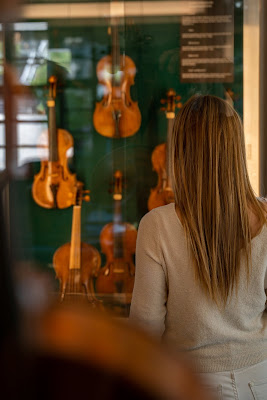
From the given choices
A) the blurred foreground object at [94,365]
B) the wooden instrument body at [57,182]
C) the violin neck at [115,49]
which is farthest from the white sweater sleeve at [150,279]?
the violin neck at [115,49]

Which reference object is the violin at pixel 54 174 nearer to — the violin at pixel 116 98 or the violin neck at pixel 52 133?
the violin neck at pixel 52 133

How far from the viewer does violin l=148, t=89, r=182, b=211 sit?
3.65m

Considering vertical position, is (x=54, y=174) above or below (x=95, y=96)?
below

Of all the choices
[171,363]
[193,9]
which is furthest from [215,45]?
[171,363]

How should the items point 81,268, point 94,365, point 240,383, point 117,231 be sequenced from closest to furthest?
1. point 94,365
2. point 240,383
3. point 81,268
4. point 117,231

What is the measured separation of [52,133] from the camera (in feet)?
12.4

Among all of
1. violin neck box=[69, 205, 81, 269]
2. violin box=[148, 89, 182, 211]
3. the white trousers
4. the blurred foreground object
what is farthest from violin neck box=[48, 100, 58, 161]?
the blurred foreground object

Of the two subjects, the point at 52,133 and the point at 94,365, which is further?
the point at 52,133

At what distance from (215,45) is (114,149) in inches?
38.1

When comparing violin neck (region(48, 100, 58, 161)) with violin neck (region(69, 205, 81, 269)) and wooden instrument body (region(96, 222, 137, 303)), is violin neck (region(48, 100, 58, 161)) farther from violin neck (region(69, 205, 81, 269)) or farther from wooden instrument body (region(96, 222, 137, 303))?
wooden instrument body (region(96, 222, 137, 303))

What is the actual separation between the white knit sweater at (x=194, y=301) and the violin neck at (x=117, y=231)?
2427mm

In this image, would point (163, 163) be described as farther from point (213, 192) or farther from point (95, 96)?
point (213, 192)

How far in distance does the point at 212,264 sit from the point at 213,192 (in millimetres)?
168

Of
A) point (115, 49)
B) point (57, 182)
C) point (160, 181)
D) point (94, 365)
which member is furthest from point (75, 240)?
point (94, 365)
